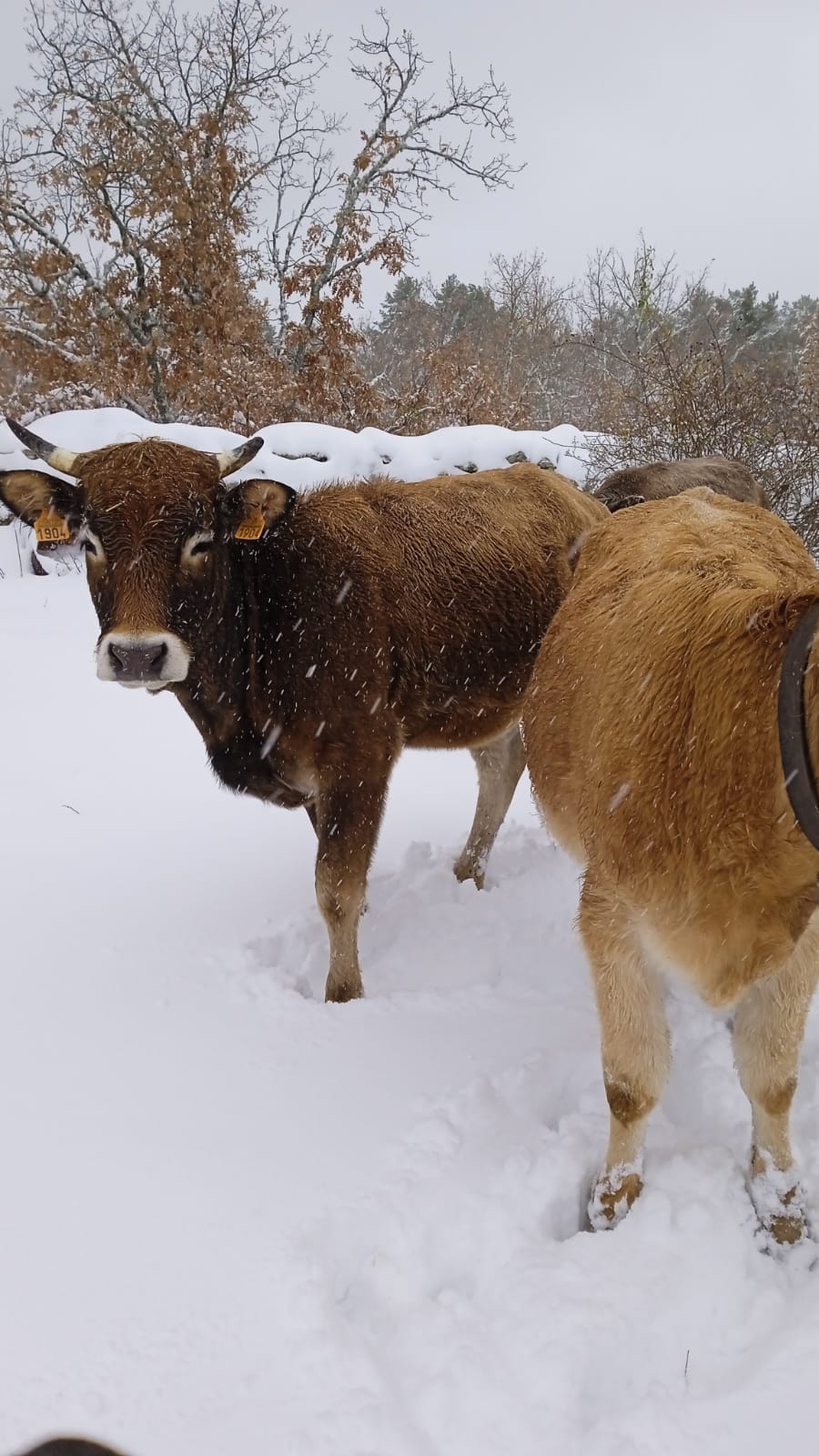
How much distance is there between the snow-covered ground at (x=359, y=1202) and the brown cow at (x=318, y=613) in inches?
22.7

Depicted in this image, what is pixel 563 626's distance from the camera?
289 cm

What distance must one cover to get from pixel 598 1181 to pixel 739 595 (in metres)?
1.53

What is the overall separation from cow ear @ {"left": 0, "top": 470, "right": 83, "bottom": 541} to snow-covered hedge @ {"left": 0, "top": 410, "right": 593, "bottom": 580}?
20.9 ft

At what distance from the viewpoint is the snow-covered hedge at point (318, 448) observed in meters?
9.68

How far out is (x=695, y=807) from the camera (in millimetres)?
1736

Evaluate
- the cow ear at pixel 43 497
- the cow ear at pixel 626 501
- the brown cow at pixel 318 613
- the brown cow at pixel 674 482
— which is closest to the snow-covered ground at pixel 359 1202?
the brown cow at pixel 318 613

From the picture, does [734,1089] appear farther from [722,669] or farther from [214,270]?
[214,270]

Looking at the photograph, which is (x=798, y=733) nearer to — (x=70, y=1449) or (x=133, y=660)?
(x=70, y=1449)

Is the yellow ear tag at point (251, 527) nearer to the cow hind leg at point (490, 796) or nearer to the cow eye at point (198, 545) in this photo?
the cow eye at point (198, 545)

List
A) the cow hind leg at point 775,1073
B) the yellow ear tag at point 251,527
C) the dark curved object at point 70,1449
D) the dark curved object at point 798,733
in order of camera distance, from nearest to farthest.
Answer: the dark curved object at point 798,733, the dark curved object at point 70,1449, the cow hind leg at point 775,1073, the yellow ear tag at point 251,527

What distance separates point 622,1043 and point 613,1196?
15.9 inches

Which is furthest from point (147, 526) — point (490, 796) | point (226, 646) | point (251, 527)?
point (490, 796)

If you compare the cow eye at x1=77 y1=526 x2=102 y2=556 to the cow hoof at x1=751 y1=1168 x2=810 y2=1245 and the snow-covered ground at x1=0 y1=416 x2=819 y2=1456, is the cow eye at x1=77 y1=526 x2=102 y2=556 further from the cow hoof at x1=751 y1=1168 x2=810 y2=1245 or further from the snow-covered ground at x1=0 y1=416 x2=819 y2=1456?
the cow hoof at x1=751 y1=1168 x2=810 y2=1245

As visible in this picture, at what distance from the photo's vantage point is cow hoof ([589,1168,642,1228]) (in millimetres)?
2166
